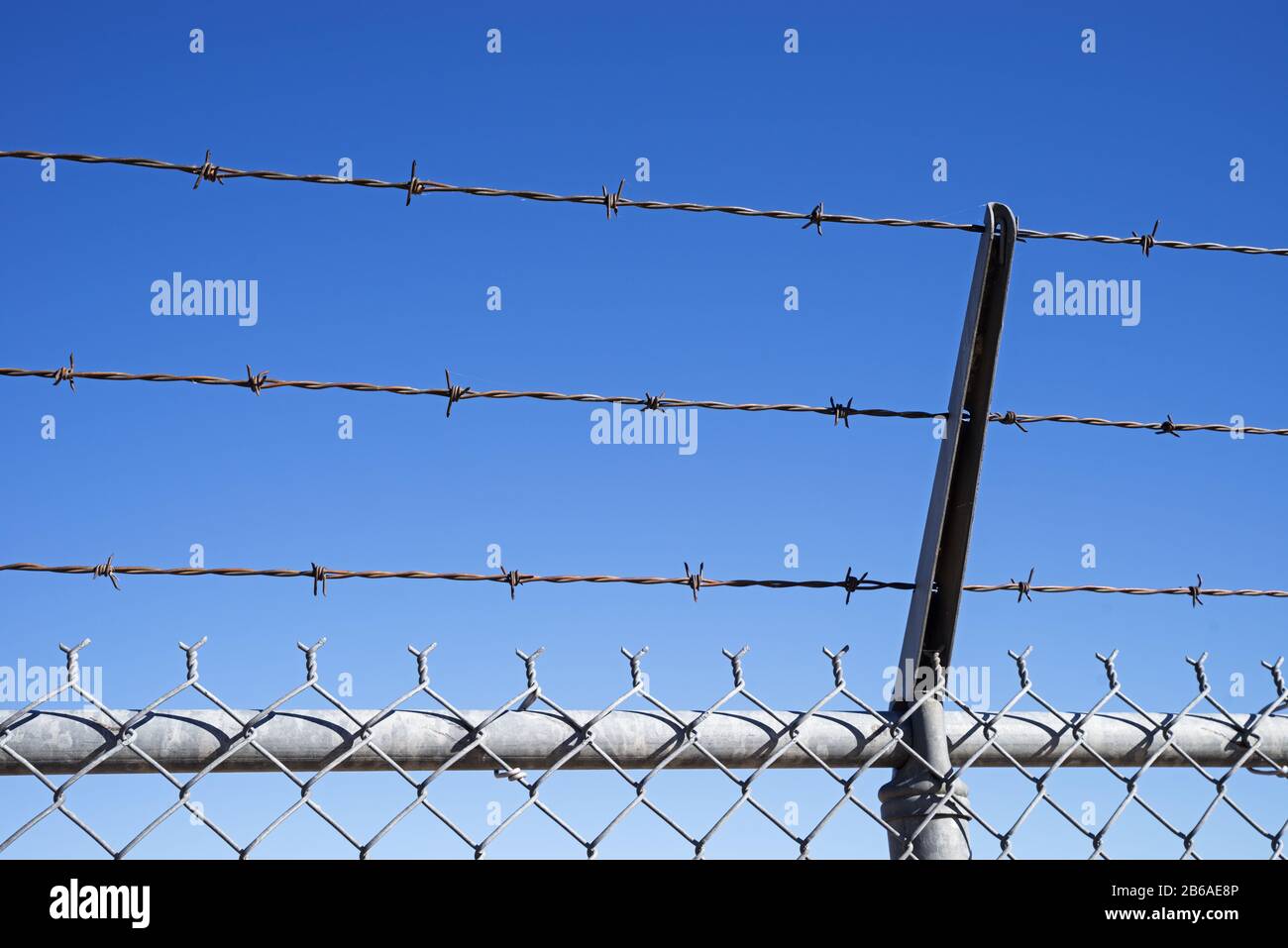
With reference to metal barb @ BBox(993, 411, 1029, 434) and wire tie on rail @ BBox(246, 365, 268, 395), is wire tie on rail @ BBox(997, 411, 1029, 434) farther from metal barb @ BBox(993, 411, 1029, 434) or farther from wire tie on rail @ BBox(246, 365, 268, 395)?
wire tie on rail @ BBox(246, 365, 268, 395)

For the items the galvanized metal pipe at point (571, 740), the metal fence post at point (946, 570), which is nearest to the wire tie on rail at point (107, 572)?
the galvanized metal pipe at point (571, 740)

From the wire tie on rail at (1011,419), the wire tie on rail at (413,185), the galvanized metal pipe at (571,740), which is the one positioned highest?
the wire tie on rail at (413,185)

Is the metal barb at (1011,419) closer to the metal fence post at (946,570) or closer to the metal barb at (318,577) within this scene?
the metal fence post at (946,570)

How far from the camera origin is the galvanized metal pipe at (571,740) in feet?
6.84

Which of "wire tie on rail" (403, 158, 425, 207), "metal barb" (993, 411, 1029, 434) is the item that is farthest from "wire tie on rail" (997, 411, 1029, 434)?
"wire tie on rail" (403, 158, 425, 207)

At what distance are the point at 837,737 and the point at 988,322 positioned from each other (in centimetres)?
96

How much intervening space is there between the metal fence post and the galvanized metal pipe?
7cm

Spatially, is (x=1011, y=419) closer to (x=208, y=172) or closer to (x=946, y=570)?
(x=946, y=570)

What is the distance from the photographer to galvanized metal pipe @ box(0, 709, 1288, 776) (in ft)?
6.84

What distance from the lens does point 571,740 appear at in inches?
90.2

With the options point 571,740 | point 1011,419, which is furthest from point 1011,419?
Answer: point 571,740

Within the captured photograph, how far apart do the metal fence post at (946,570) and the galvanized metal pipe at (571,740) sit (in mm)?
68
